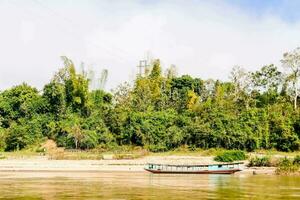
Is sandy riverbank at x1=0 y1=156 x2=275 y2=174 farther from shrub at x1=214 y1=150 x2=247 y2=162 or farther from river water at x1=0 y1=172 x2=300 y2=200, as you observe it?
river water at x1=0 y1=172 x2=300 y2=200

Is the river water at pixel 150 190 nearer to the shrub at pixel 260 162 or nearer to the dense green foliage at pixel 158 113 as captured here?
the shrub at pixel 260 162

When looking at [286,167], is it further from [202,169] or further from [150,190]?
[150,190]

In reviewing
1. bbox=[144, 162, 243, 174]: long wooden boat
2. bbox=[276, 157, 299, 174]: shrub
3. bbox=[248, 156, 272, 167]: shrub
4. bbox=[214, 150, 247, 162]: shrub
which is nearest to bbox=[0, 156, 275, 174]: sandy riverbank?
bbox=[214, 150, 247, 162]: shrub

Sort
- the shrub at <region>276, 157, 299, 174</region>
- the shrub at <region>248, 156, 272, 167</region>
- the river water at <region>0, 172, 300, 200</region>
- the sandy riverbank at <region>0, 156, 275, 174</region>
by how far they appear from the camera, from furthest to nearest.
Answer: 1. the sandy riverbank at <region>0, 156, 275, 174</region>
2. the shrub at <region>248, 156, 272, 167</region>
3. the shrub at <region>276, 157, 299, 174</region>
4. the river water at <region>0, 172, 300, 200</region>

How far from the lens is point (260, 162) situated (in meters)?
47.2

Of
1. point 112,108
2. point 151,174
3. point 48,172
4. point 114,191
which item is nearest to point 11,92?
point 112,108

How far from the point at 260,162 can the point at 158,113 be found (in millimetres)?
17940

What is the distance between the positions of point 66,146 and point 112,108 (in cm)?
925

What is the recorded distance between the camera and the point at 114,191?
2983 centimetres

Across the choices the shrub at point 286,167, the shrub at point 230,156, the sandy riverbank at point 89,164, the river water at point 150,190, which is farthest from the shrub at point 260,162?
the river water at point 150,190

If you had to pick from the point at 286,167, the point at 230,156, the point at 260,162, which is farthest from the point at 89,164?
the point at 286,167

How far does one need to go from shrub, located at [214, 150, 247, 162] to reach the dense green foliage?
4896 mm

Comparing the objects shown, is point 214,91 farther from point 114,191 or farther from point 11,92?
point 114,191

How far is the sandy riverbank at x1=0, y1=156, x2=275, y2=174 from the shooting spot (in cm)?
4894
